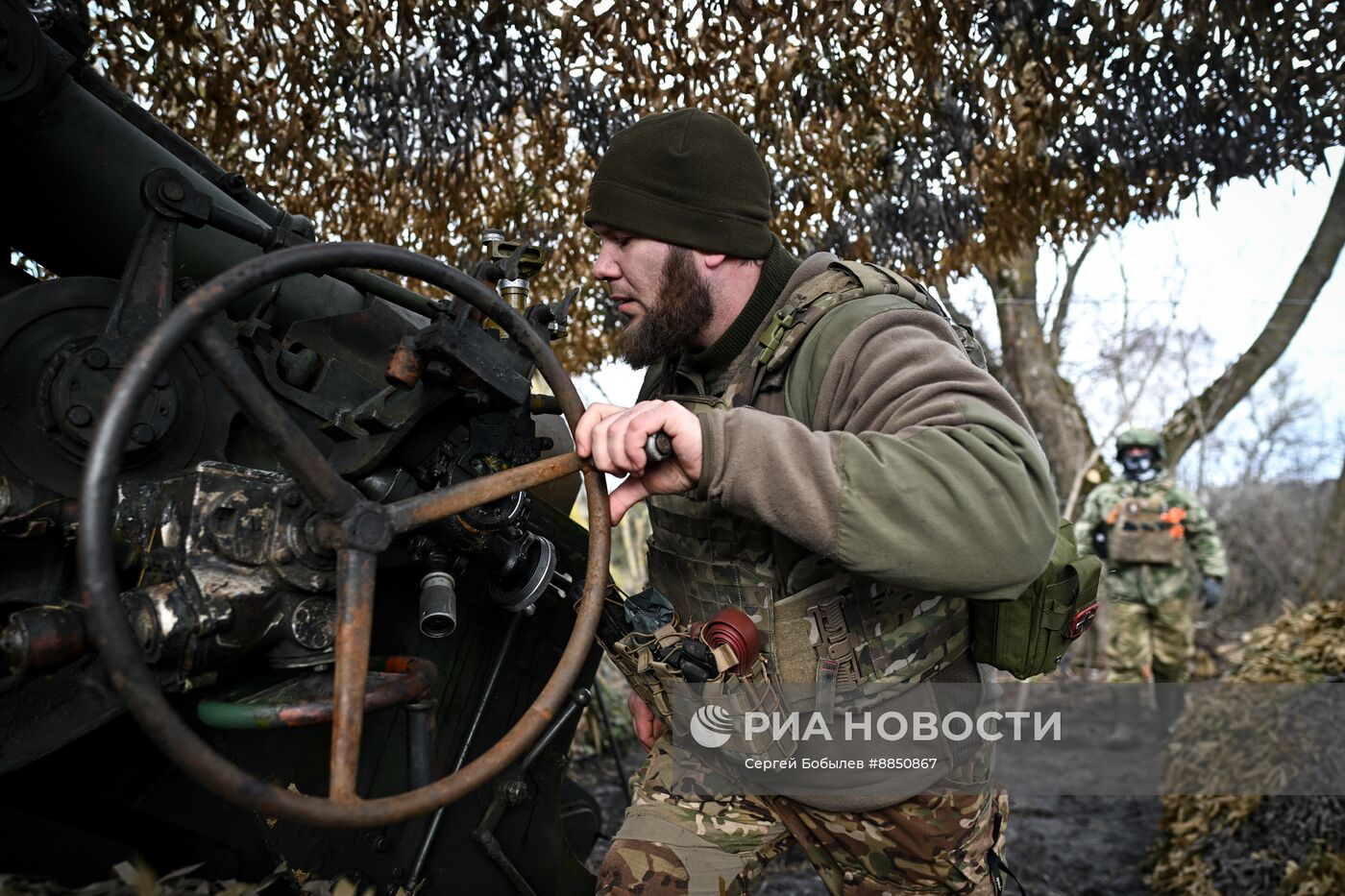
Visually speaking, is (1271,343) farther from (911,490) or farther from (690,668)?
(911,490)

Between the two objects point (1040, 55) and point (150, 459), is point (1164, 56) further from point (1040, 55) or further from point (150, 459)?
point (150, 459)

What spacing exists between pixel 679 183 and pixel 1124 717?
6.32 metres

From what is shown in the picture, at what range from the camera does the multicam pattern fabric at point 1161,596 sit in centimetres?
696

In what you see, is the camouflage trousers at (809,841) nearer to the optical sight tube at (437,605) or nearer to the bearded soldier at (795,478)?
the bearded soldier at (795,478)

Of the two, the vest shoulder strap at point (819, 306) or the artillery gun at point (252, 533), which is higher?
the vest shoulder strap at point (819, 306)

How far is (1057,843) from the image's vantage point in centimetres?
487

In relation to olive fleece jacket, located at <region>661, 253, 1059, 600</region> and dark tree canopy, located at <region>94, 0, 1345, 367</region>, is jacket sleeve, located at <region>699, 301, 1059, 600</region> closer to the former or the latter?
olive fleece jacket, located at <region>661, 253, 1059, 600</region>

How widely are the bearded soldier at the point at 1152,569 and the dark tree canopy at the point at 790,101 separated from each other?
3.32m

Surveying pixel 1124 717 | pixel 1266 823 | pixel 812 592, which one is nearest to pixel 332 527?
pixel 812 592

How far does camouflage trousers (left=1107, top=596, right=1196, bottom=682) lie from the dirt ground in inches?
61.2

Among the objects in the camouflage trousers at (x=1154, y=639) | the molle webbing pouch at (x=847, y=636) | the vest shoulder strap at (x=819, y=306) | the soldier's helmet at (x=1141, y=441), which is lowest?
the molle webbing pouch at (x=847, y=636)

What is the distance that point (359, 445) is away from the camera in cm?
170

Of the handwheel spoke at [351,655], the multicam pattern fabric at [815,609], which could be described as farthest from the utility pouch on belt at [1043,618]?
the handwheel spoke at [351,655]

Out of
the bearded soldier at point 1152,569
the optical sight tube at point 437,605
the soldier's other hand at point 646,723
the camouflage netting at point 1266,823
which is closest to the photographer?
the optical sight tube at point 437,605
